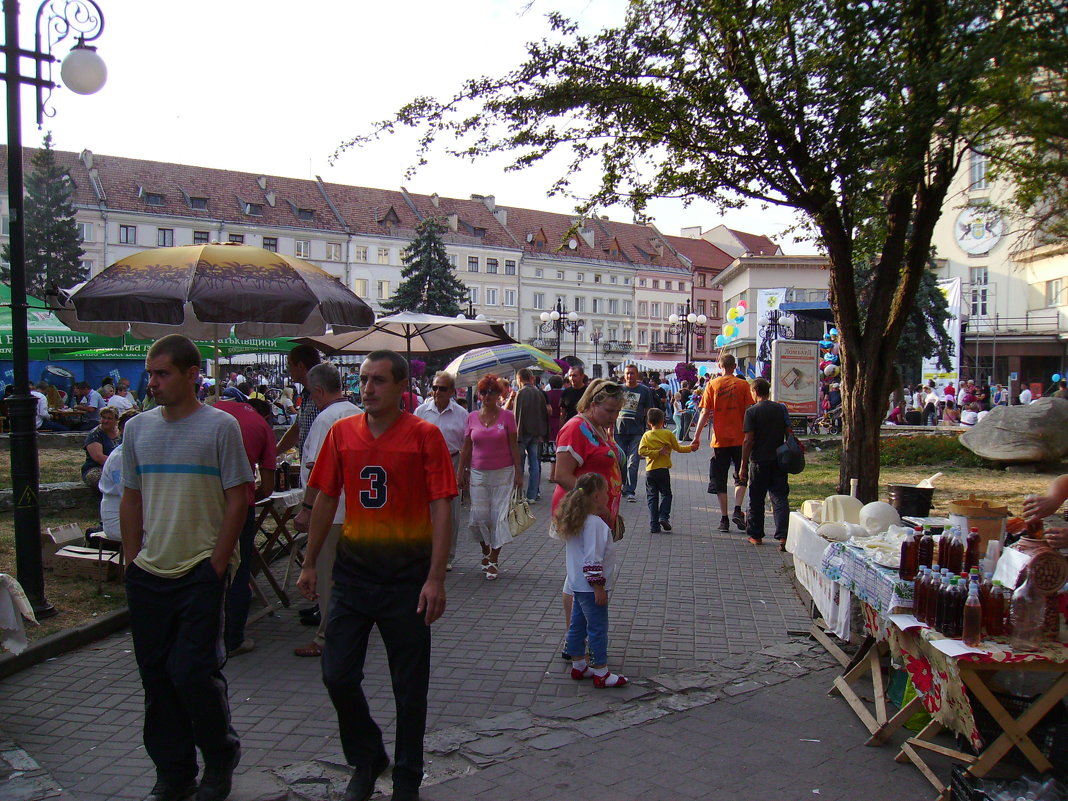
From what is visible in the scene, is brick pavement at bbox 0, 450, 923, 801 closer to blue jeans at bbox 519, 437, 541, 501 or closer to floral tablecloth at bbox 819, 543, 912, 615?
floral tablecloth at bbox 819, 543, 912, 615

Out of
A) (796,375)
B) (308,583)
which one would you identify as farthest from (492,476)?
(796,375)

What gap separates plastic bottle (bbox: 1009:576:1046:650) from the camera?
3898mm

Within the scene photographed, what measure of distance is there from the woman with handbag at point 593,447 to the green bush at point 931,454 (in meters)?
13.0

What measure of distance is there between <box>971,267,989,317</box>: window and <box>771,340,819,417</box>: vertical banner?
3215cm

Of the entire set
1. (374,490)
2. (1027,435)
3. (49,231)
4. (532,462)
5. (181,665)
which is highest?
(49,231)

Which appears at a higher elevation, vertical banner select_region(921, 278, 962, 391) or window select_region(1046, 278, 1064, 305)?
window select_region(1046, 278, 1064, 305)

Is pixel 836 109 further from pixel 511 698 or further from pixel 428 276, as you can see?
pixel 428 276

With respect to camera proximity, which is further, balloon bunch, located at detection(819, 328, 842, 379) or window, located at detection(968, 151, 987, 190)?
balloon bunch, located at detection(819, 328, 842, 379)

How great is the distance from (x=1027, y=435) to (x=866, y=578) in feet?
43.3

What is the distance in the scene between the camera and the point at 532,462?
43.9 feet

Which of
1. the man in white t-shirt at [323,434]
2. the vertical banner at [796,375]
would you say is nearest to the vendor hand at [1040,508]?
the man in white t-shirt at [323,434]

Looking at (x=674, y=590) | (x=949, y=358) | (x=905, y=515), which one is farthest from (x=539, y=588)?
(x=949, y=358)

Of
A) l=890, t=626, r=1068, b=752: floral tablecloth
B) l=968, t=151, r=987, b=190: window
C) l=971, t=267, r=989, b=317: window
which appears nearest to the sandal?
l=890, t=626, r=1068, b=752: floral tablecloth

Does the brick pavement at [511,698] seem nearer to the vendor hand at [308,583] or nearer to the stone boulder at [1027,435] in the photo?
the vendor hand at [308,583]
